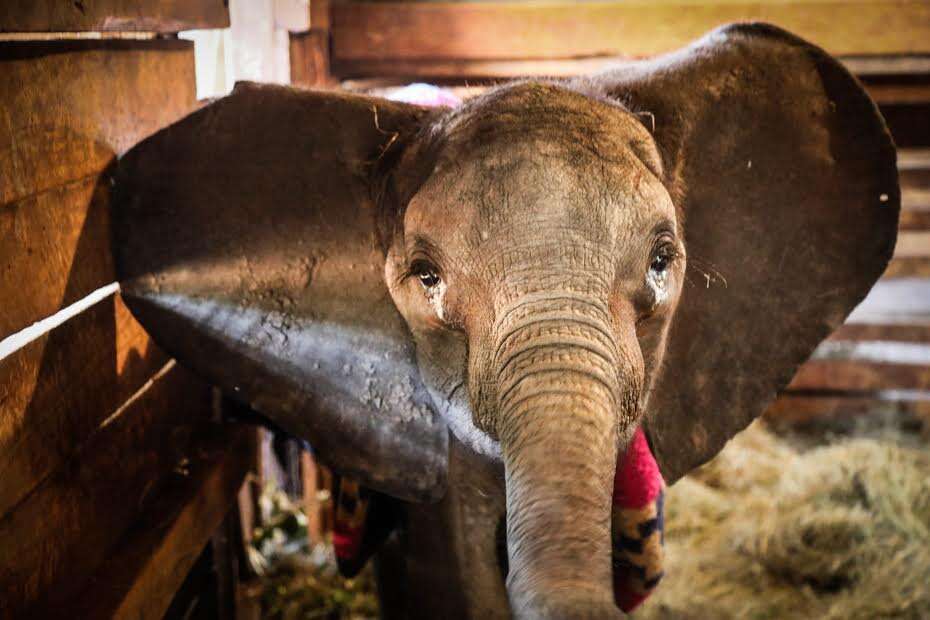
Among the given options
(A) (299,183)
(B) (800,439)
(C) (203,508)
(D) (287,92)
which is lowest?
(B) (800,439)

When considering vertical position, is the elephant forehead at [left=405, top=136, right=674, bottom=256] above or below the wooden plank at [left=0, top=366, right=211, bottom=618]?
above

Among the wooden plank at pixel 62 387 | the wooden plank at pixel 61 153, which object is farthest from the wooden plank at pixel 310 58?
the wooden plank at pixel 62 387

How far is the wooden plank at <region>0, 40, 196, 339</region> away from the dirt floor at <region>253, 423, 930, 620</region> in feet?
6.41

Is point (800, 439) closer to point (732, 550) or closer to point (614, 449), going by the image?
point (732, 550)

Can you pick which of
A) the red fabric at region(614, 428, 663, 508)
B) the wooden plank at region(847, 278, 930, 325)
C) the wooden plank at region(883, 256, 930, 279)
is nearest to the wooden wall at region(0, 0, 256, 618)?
the red fabric at region(614, 428, 663, 508)

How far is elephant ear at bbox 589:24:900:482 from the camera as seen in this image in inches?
85.6

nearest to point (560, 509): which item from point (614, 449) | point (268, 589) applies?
point (614, 449)

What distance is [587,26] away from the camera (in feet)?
12.8

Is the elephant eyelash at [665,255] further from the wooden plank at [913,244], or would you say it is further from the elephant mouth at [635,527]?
the wooden plank at [913,244]

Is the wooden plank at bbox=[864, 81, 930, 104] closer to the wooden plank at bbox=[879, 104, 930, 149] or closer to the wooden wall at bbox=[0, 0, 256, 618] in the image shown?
the wooden plank at bbox=[879, 104, 930, 149]

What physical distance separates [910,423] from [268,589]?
3341 mm

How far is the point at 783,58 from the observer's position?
2.19 metres

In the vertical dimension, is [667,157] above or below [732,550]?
above

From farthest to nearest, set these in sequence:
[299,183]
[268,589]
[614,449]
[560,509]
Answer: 1. [268,589]
2. [299,183]
3. [614,449]
4. [560,509]
